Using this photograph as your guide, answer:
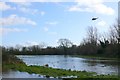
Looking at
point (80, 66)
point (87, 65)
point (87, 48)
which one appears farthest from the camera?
point (87, 48)

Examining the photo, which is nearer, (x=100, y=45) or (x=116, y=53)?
(x=116, y=53)

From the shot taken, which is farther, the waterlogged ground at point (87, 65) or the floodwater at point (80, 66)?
the waterlogged ground at point (87, 65)

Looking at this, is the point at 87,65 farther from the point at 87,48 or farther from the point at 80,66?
the point at 87,48

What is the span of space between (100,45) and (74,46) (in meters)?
32.7

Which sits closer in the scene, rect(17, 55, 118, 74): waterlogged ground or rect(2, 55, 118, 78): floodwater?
rect(2, 55, 118, 78): floodwater

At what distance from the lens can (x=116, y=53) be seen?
7269 centimetres

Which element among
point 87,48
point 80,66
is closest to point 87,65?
point 80,66

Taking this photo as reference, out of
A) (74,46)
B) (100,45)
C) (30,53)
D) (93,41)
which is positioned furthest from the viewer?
(74,46)

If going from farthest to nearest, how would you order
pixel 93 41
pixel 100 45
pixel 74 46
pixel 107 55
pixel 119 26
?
pixel 74 46 → pixel 93 41 → pixel 100 45 → pixel 107 55 → pixel 119 26

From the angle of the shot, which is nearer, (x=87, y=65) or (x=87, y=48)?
(x=87, y=65)

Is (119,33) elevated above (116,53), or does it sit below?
above

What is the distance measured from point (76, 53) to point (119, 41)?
139 feet

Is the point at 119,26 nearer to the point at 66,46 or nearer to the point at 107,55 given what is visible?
the point at 107,55

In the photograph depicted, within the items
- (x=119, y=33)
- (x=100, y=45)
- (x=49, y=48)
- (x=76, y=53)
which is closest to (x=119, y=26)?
(x=119, y=33)
